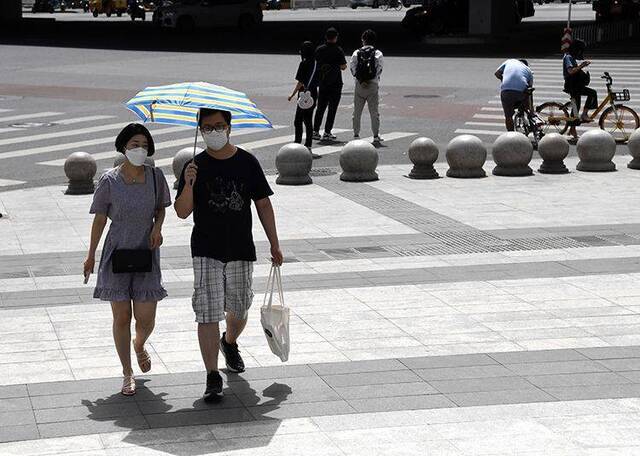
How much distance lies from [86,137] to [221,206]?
16463 mm

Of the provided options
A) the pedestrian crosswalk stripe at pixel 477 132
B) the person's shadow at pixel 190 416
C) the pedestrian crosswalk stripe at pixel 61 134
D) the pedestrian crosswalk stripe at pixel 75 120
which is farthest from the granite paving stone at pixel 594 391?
the pedestrian crosswalk stripe at pixel 75 120

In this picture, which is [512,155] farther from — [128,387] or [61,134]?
[128,387]

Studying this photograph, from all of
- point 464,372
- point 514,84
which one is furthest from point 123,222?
point 514,84

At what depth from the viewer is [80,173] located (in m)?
17.8

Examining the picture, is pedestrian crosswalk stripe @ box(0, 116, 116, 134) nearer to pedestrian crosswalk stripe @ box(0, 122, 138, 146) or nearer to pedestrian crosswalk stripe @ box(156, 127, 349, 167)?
pedestrian crosswalk stripe @ box(0, 122, 138, 146)

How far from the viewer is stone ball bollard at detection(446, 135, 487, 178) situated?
1877 centimetres

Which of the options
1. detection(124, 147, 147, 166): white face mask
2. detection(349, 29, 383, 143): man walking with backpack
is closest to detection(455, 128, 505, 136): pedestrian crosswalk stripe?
detection(349, 29, 383, 143): man walking with backpack

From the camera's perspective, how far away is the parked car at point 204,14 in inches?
2276

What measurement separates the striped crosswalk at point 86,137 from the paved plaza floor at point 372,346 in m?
6.21

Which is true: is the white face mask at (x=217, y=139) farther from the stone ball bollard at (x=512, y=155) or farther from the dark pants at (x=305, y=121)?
the dark pants at (x=305, y=121)

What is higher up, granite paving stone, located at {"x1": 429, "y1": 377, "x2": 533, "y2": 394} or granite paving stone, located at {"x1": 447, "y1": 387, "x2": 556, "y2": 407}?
granite paving stone, located at {"x1": 447, "y1": 387, "x2": 556, "y2": 407}

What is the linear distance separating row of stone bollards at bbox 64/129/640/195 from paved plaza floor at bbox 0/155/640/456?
1924 millimetres

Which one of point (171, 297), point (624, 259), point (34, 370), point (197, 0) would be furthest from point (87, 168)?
point (197, 0)

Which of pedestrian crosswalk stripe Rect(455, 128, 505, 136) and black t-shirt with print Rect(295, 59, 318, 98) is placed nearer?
black t-shirt with print Rect(295, 59, 318, 98)
